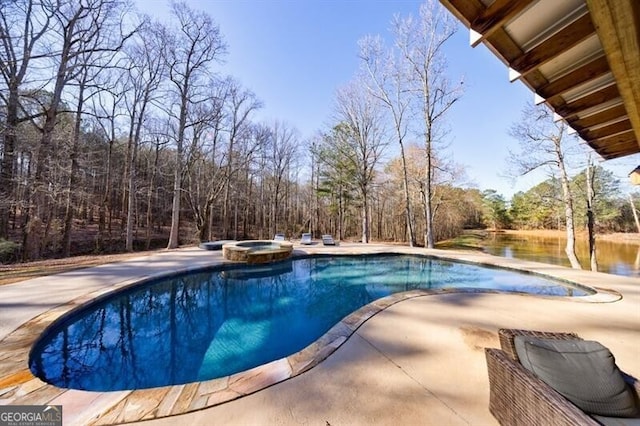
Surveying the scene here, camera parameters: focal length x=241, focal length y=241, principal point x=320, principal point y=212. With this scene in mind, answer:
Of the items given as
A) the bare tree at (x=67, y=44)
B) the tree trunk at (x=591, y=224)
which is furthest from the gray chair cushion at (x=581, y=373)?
the bare tree at (x=67, y=44)

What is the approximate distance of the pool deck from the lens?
67.1 inches

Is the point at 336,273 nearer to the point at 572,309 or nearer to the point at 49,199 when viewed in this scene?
the point at 572,309

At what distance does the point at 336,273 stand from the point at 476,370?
5346 mm

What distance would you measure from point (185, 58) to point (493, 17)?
1288 centimetres

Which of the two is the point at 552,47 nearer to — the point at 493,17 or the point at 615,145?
the point at 493,17

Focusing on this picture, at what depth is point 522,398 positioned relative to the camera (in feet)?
4.51

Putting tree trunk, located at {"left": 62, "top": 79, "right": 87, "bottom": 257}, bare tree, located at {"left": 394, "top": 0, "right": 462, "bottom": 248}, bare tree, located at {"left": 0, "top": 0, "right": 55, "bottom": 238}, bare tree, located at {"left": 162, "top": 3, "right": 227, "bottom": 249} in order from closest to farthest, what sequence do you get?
1. bare tree, located at {"left": 0, "top": 0, "right": 55, "bottom": 238}
2. tree trunk, located at {"left": 62, "top": 79, "right": 87, "bottom": 257}
3. bare tree, located at {"left": 162, "top": 3, "right": 227, "bottom": 249}
4. bare tree, located at {"left": 394, "top": 0, "right": 462, "bottom": 248}

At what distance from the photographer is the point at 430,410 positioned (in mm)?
1728

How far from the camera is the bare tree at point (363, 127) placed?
13.9m

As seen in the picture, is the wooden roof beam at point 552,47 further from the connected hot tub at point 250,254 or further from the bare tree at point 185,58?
the bare tree at point 185,58

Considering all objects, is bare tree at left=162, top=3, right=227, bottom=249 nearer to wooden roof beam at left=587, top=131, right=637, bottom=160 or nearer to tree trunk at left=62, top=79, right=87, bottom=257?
tree trunk at left=62, top=79, right=87, bottom=257

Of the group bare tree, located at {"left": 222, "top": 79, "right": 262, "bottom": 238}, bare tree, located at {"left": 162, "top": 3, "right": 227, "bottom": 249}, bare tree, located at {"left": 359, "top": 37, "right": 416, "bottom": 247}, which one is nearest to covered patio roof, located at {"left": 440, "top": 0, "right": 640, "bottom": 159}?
bare tree, located at {"left": 359, "top": 37, "right": 416, "bottom": 247}

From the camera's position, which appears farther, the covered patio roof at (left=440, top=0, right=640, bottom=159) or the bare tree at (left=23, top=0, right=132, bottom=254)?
the bare tree at (left=23, top=0, right=132, bottom=254)

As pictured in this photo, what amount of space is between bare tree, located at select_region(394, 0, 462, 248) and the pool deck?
8.03m
